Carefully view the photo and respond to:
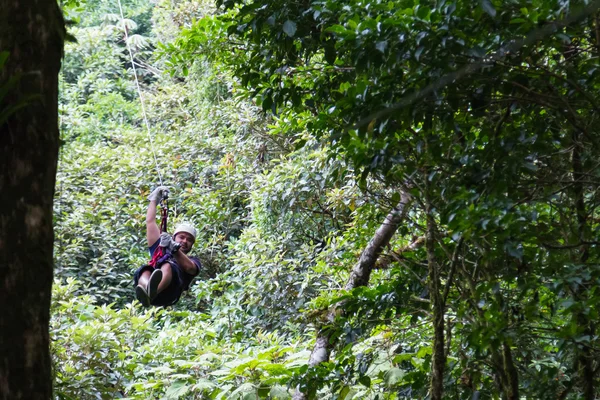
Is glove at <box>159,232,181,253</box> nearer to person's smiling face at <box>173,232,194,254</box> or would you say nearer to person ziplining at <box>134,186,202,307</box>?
person ziplining at <box>134,186,202,307</box>

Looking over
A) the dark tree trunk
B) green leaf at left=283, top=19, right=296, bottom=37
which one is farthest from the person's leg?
the dark tree trunk

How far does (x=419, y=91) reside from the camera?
1.99 metres

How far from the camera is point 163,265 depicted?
16.9 ft

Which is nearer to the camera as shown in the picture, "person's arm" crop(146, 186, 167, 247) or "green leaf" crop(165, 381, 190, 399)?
"green leaf" crop(165, 381, 190, 399)

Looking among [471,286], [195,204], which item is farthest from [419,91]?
[195,204]

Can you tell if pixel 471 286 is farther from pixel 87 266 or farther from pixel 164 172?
pixel 164 172

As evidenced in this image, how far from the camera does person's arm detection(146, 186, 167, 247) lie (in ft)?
15.5

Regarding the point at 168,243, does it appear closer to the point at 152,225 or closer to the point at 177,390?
the point at 152,225

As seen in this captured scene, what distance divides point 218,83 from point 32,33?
7.75 meters

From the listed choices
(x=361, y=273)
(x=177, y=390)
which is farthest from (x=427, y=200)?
(x=177, y=390)

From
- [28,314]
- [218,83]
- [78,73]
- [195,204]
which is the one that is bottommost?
[28,314]

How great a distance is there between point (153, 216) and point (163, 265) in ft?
1.52

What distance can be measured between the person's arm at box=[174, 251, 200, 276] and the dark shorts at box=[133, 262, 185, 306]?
46mm

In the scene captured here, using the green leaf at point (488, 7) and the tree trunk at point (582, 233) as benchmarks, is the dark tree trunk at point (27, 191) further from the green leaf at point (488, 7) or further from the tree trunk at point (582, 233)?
the tree trunk at point (582, 233)
